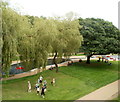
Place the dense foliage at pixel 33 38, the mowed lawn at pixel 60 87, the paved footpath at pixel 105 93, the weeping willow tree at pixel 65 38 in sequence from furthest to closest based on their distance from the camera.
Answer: the weeping willow tree at pixel 65 38 → the paved footpath at pixel 105 93 → the mowed lawn at pixel 60 87 → the dense foliage at pixel 33 38

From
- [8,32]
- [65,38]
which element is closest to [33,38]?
[8,32]

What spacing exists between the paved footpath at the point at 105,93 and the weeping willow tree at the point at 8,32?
25.3 ft

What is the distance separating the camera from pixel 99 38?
26703mm

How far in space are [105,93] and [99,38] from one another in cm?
1370

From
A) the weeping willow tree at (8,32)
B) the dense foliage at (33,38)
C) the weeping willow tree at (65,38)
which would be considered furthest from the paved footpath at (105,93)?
the weeping willow tree at (8,32)

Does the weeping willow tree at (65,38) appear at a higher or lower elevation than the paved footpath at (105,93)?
higher

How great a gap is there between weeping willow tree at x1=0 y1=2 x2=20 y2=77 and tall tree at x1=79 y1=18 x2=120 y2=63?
16.1m

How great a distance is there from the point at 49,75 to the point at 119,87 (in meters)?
9.46

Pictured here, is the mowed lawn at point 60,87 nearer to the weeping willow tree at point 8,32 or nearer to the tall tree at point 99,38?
the weeping willow tree at point 8,32

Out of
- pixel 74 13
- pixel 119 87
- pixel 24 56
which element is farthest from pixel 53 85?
pixel 74 13

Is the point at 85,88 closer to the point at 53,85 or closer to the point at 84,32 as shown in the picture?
the point at 53,85

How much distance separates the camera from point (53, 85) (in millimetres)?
16625

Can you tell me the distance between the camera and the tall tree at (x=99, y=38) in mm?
25938

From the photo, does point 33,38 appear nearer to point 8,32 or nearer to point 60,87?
point 8,32
